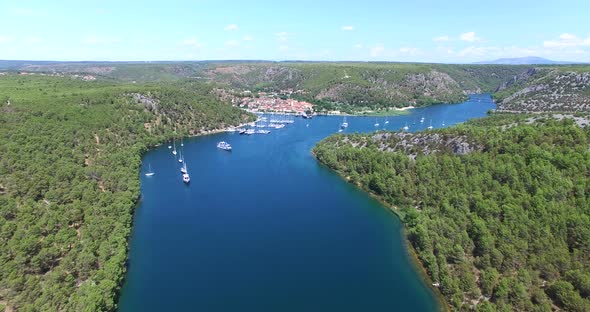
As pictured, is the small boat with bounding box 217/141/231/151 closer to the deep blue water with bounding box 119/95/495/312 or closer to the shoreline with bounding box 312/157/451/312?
the deep blue water with bounding box 119/95/495/312

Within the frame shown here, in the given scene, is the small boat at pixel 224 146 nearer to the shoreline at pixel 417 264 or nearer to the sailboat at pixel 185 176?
the sailboat at pixel 185 176

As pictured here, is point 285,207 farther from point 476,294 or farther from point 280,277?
point 476,294

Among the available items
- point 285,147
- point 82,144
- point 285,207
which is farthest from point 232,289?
point 285,147

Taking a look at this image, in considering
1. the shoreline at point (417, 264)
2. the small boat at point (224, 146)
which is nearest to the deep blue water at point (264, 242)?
the shoreline at point (417, 264)

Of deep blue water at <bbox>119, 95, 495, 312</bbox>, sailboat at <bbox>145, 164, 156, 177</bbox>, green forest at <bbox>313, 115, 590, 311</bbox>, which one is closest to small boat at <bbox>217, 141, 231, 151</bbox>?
deep blue water at <bbox>119, 95, 495, 312</bbox>

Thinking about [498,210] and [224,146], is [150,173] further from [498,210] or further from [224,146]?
[498,210]

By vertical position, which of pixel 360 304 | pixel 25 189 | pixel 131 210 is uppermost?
pixel 25 189

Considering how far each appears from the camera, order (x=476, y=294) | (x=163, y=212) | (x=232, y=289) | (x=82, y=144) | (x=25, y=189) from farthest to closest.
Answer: (x=82, y=144) < (x=163, y=212) < (x=25, y=189) < (x=232, y=289) < (x=476, y=294)
